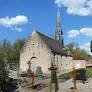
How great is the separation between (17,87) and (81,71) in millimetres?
10957

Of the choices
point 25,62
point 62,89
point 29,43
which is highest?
point 29,43

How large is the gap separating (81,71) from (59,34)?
62664 mm

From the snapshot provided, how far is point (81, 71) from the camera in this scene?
3825cm

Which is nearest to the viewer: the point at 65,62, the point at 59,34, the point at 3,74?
the point at 3,74

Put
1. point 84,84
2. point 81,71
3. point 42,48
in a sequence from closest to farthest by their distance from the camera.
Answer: point 84,84 < point 81,71 < point 42,48

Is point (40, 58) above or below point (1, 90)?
above

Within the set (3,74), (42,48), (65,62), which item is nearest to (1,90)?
(3,74)

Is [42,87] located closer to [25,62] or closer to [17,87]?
[17,87]

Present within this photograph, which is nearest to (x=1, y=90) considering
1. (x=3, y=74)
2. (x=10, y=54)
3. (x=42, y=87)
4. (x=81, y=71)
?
(x=3, y=74)

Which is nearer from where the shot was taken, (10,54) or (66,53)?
(66,53)

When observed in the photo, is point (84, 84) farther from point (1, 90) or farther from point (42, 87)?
point (1, 90)

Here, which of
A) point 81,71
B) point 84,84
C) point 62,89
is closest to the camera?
point 62,89

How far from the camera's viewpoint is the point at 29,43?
58.3m

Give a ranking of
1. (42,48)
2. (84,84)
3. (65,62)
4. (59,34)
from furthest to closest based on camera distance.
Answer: (59,34) → (65,62) → (42,48) → (84,84)
